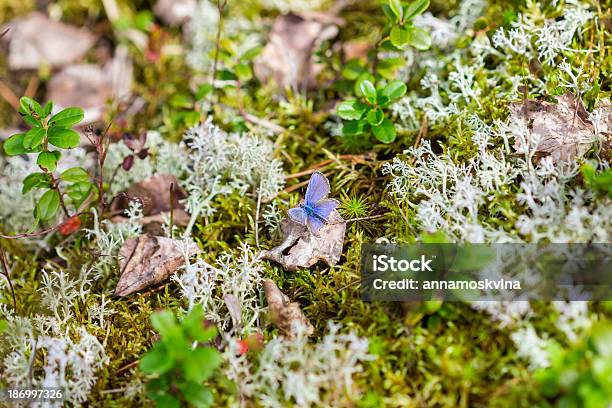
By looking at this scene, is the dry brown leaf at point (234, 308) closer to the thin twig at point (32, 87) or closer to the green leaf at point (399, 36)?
the green leaf at point (399, 36)

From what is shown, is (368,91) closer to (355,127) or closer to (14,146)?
(355,127)

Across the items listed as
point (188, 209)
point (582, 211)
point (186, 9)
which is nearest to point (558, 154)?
point (582, 211)

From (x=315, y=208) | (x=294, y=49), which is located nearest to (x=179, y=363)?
(x=315, y=208)

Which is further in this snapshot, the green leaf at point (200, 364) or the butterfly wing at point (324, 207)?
the butterfly wing at point (324, 207)

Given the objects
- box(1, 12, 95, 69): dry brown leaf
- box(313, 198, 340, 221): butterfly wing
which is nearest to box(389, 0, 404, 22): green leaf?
box(313, 198, 340, 221): butterfly wing

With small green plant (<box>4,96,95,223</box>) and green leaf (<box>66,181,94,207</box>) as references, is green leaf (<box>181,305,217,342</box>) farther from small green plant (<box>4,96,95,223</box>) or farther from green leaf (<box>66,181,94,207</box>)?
green leaf (<box>66,181,94,207</box>)

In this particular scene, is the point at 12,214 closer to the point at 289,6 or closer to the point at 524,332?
the point at 289,6

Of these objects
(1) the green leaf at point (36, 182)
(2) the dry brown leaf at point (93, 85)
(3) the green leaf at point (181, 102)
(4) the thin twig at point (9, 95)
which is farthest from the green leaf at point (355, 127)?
(4) the thin twig at point (9, 95)
